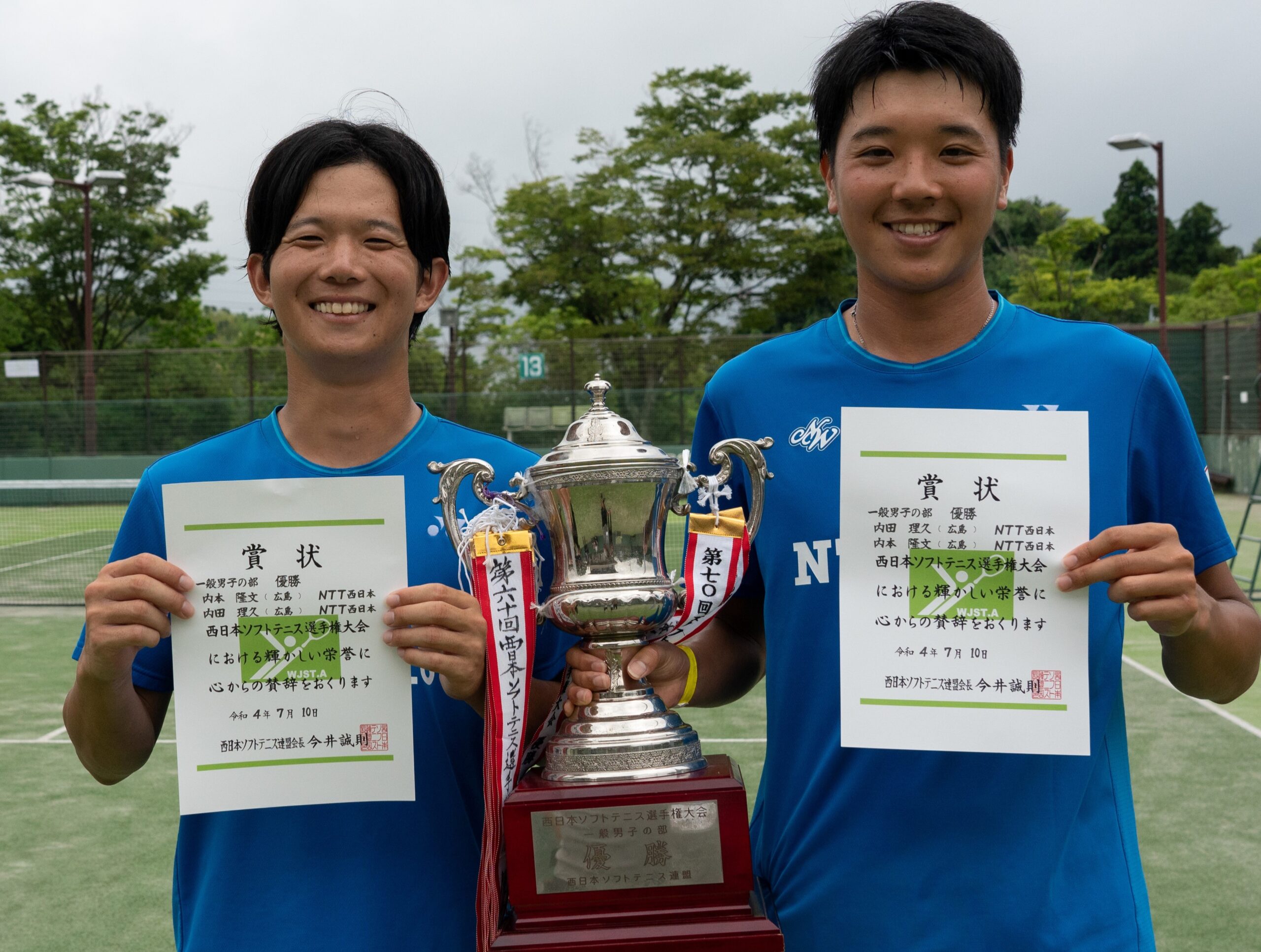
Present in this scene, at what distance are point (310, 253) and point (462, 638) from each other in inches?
22.0

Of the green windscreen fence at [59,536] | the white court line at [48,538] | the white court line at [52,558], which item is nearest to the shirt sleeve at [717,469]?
the green windscreen fence at [59,536]

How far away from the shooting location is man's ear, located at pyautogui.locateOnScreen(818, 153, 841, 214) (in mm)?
1679

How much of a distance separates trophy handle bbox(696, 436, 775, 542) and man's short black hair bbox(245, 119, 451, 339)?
52cm

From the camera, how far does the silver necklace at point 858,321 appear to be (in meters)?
1.66

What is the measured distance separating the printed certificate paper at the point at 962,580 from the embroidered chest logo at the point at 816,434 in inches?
2.4

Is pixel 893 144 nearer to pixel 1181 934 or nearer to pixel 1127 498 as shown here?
pixel 1127 498

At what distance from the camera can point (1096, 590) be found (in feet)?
5.18

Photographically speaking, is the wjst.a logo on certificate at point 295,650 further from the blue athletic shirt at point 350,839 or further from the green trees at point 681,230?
the green trees at point 681,230

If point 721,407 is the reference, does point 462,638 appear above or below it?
below

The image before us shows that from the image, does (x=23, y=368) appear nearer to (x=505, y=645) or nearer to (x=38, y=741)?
(x=38, y=741)

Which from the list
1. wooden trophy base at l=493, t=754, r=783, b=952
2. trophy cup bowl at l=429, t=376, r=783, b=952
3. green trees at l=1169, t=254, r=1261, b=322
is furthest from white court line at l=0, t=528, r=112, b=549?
green trees at l=1169, t=254, r=1261, b=322

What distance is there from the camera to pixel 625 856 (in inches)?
56.1

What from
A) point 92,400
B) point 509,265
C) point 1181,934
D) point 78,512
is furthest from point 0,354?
point 1181,934

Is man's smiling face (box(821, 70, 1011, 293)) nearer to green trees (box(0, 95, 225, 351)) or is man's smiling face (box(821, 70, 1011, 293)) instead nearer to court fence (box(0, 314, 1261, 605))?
court fence (box(0, 314, 1261, 605))
